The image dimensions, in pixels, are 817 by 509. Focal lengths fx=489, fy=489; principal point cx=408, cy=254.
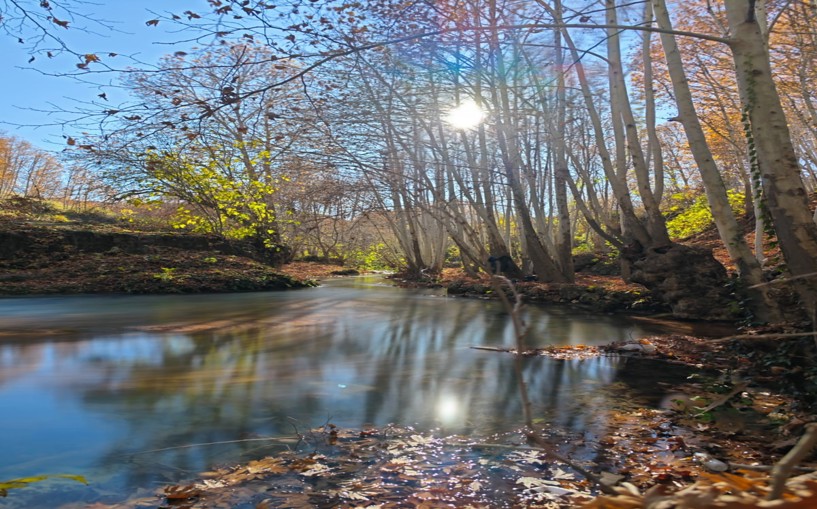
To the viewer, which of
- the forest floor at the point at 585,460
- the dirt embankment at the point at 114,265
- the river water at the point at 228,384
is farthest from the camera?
the dirt embankment at the point at 114,265

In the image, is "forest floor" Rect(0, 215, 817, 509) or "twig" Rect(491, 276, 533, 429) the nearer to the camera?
"twig" Rect(491, 276, 533, 429)

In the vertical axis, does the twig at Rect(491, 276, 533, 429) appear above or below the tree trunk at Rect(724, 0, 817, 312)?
below

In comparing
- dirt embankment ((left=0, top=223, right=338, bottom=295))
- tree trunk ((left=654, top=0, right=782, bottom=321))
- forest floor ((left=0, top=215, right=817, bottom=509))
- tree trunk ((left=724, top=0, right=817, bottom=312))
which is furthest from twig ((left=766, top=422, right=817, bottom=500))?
dirt embankment ((left=0, top=223, right=338, bottom=295))

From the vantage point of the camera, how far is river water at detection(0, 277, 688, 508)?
3854 mm

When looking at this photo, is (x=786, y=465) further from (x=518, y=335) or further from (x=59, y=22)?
(x=59, y=22)

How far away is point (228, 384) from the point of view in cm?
593

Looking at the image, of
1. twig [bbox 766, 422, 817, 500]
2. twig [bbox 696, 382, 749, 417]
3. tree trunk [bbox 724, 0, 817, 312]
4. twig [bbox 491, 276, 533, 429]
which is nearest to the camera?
twig [bbox 766, 422, 817, 500]

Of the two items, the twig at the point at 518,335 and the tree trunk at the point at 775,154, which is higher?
the tree trunk at the point at 775,154

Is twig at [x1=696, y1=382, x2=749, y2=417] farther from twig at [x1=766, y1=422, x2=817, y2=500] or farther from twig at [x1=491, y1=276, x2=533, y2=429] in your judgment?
twig at [x1=766, y1=422, x2=817, y2=500]

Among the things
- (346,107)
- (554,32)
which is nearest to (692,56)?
(554,32)

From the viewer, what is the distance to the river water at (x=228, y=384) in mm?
3854

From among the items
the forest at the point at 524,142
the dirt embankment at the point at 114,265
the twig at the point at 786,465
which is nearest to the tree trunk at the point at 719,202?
the forest at the point at 524,142

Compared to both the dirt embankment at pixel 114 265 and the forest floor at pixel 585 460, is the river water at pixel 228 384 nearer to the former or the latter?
the forest floor at pixel 585 460

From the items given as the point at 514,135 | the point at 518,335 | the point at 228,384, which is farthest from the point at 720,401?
the point at 514,135
